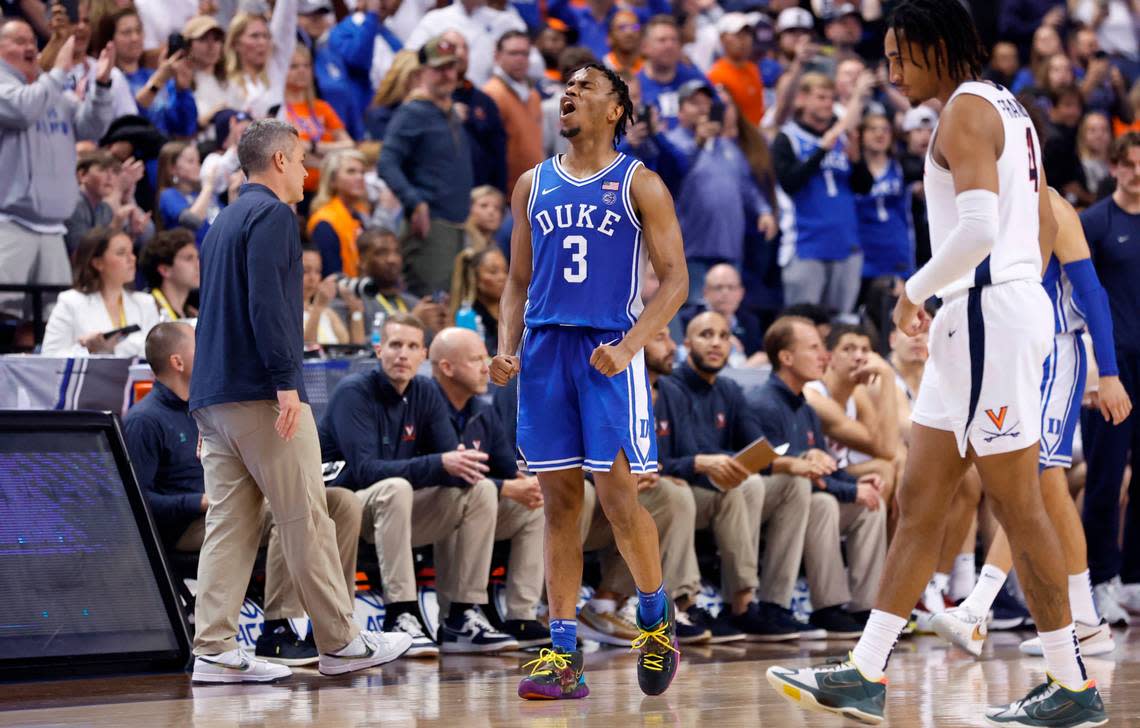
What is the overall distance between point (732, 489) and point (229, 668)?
3083 mm

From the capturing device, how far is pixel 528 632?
785 cm

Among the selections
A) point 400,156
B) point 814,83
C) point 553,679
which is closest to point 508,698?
point 553,679

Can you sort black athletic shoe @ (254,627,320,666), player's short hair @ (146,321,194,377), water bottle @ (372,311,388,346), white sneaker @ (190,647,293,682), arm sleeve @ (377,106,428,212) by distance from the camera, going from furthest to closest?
arm sleeve @ (377,106,428,212), water bottle @ (372,311,388,346), player's short hair @ (146,321,194,377), black athletic shoe @ (254,627,320,666), white sneaker @ (190,647,293,682)

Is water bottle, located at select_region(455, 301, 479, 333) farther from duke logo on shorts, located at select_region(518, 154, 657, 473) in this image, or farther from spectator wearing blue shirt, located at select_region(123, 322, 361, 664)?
duke logo on shorts, located at select_region(518, 154, 657, 473)

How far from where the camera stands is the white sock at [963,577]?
9.08m

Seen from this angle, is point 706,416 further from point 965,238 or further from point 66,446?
point 965,238

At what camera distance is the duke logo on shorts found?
562 centimetres

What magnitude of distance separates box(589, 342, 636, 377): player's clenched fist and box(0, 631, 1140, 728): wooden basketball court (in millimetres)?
1166

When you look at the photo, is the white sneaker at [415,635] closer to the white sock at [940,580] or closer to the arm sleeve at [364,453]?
the arm sleeve at [364,453]

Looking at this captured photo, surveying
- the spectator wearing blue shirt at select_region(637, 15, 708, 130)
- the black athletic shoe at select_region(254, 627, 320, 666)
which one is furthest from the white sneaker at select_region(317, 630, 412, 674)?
the spectator wearing blue shirt at select_region(637, 15, 708, 130)

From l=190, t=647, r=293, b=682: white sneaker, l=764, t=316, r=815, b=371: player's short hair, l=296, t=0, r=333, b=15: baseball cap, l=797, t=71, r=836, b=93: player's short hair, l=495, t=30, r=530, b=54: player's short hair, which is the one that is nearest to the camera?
l=190, t=647, r=293, b=682: white sneaker

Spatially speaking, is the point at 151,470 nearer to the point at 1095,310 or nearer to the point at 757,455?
the point at 757,455

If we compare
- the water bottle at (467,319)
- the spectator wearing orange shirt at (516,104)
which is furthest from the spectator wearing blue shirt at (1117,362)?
the spectator wearing orange shirt at (516,104)

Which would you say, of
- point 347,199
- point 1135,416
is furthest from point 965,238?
point 347,199
